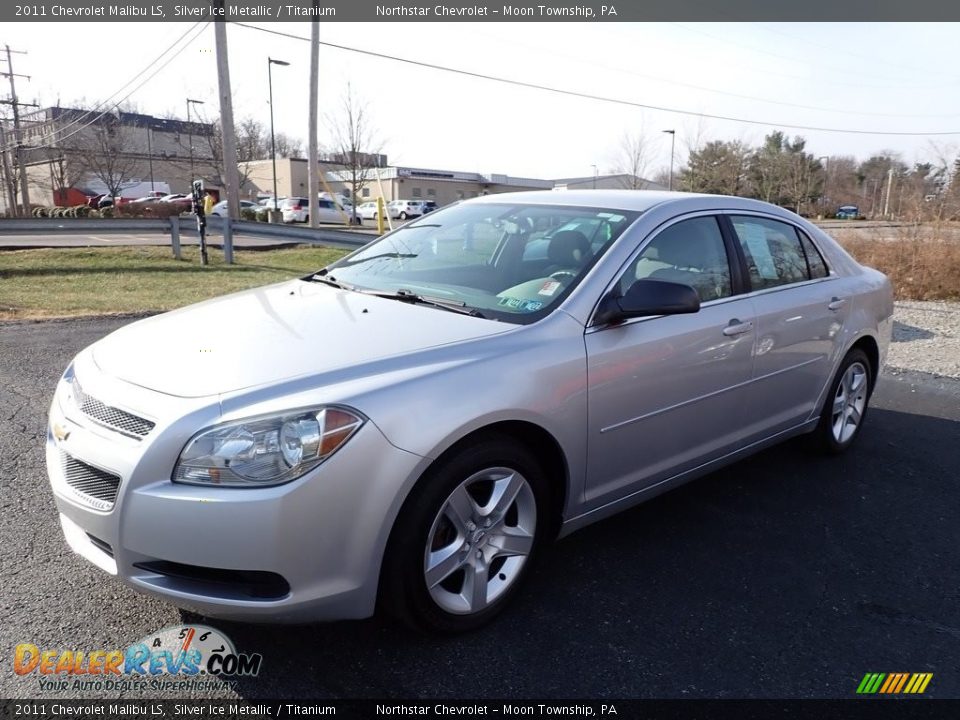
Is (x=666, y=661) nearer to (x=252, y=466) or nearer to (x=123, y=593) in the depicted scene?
(x=252, y=466)

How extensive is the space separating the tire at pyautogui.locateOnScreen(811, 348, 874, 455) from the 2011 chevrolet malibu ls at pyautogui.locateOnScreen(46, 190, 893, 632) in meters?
0.44

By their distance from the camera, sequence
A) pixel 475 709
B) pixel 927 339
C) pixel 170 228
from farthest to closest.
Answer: pixel 170 228, pixel 927 339, pixel 475 709

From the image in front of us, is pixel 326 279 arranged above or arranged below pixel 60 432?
above

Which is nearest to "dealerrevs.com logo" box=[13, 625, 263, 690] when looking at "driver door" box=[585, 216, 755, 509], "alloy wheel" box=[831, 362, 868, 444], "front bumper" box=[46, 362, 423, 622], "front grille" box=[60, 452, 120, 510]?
"front bumper" box=[46, 362, 423, 622]

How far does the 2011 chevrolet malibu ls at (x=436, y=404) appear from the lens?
88.8 inches

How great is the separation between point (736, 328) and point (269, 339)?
Result: 2.27 meters

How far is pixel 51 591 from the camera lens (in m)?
2.91

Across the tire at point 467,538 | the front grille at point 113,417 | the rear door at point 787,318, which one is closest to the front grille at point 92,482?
the front grille at point 113,417

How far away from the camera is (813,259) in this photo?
4.52 meters

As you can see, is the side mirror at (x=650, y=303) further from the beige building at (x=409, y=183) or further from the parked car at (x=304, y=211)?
the beige building at (x=409, y=183)

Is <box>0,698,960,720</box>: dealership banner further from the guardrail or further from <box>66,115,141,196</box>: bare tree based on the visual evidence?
<box>66,115,141,196</box>: bare tree

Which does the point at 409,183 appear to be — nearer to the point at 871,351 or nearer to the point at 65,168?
the point at 65,168

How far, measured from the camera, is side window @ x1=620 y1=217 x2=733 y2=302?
11.4 ft

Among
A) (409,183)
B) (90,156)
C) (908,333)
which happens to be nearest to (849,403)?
(908,333)
